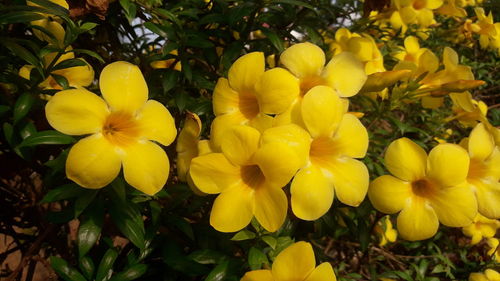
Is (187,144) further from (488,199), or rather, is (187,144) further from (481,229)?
(481,229)

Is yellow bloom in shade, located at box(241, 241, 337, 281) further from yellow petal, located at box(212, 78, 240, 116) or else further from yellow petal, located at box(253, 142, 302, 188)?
yellow petal, located at box(212, 78, 240, 116)

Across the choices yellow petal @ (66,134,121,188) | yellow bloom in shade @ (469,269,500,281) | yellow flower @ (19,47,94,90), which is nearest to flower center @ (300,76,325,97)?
yellow petal @ (66,134,121,188)

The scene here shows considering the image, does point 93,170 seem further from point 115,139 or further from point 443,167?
point 443,167

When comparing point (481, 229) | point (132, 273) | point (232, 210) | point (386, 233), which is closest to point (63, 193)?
point (132, 273)

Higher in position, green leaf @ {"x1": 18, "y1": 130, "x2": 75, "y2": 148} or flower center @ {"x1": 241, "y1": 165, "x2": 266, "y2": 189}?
green leaf @ {"x1": 18, "y1": 130, "x2": 75, "y2": 148}

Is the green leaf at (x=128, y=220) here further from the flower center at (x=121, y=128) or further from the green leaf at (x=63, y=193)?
the flower center at (x=121, y=128)

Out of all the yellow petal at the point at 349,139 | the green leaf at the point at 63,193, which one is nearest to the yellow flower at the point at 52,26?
the green leaf at the point at 63,193
